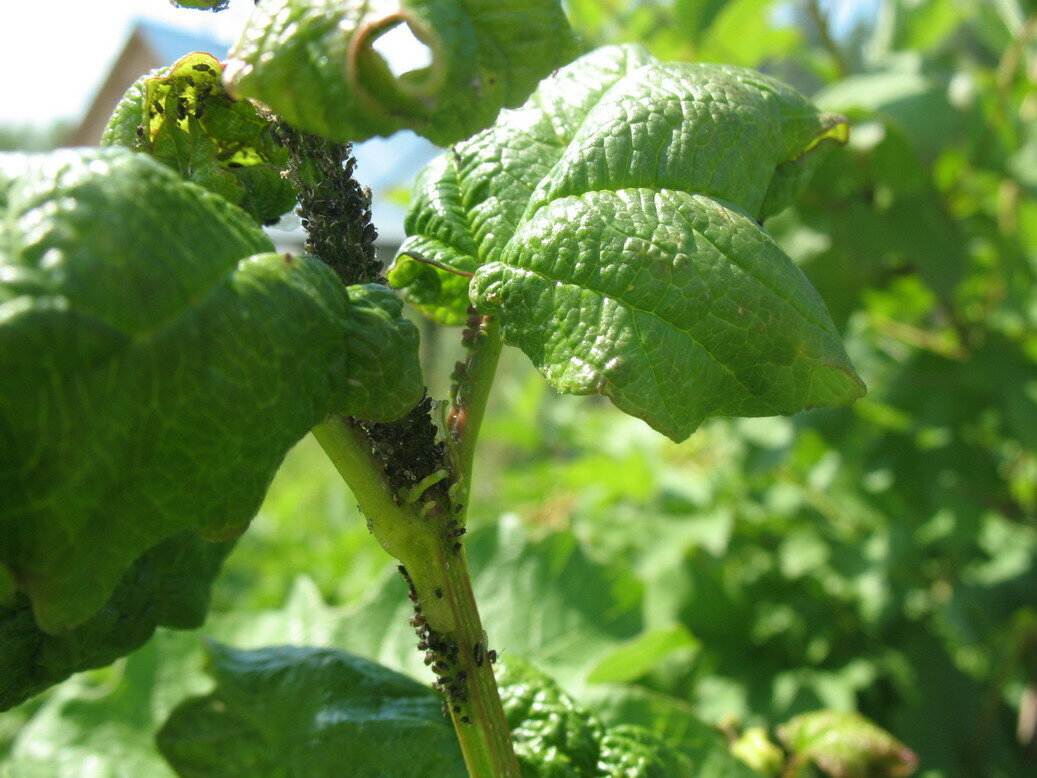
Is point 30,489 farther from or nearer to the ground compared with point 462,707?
farther from the ground

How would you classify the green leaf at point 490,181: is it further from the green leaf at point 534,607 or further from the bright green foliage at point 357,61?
the green leaf at point 534,607

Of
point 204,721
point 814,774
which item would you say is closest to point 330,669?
point 204,721

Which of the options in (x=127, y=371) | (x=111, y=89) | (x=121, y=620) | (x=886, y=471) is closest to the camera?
(x=127, y=371)

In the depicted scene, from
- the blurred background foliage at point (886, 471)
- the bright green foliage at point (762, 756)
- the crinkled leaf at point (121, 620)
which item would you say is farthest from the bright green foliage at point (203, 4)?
the blurred background foliage at point (886, 471)

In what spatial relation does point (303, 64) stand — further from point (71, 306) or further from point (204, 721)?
point (204, 721)

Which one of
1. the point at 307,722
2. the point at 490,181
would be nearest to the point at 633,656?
the point at 307,722

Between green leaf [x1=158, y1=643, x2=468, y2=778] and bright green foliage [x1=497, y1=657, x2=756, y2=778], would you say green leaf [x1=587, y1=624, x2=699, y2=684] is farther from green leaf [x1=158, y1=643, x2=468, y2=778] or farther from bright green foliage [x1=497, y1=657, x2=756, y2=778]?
green leaf [x1=158, y1=643, x2=468, y2=778]

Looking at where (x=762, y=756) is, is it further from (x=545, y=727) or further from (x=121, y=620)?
(x=121, y=620)
